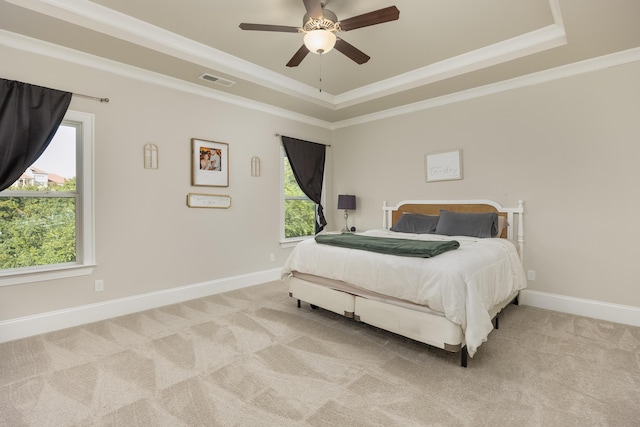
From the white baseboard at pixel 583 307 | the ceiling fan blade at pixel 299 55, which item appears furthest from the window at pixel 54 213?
the white baseboard at pixel 583 307

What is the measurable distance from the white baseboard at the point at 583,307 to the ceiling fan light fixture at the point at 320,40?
3.41 meters

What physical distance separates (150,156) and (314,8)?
243 centimetres

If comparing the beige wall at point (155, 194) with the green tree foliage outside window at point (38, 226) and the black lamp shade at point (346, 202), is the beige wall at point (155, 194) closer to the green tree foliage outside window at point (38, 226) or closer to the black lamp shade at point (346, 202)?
the green tree foliage outside window at point (38, 226)

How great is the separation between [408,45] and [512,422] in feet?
10.7

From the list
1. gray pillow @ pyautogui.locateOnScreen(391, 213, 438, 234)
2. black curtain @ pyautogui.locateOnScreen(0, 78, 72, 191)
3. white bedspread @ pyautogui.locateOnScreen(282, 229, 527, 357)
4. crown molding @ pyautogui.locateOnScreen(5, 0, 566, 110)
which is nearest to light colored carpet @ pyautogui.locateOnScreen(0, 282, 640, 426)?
white bedspread @ pyautogui.locateOnScreen(282, 229, 527, 357)

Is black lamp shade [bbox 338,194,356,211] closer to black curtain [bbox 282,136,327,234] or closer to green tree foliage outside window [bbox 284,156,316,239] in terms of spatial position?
black curtain [bbox 282,136,327,234]

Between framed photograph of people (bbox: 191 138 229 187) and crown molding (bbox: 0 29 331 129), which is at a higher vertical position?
crown molding (bbox: 0 29 331 129)

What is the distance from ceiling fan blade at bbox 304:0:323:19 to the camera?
220cm

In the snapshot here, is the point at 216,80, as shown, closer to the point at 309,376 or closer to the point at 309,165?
the point at 309,165

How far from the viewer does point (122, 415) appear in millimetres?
1774

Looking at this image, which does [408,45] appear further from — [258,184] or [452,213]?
[258,184]

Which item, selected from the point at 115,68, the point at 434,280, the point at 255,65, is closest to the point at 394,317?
the point at 434,280

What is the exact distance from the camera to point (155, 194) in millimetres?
3629

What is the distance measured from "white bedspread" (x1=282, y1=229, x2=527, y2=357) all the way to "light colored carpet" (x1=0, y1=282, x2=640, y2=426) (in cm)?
39
